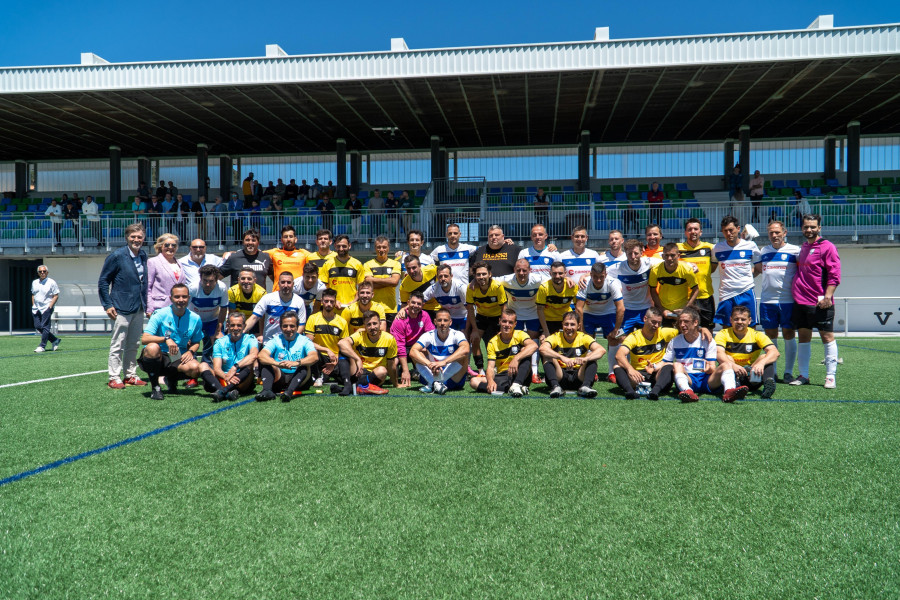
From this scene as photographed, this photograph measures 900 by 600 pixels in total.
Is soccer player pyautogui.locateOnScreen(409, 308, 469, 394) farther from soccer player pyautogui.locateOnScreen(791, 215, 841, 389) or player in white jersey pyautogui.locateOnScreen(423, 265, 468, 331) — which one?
soccer player pyautogui.locateOnScreen(791, 215, 841, 389)

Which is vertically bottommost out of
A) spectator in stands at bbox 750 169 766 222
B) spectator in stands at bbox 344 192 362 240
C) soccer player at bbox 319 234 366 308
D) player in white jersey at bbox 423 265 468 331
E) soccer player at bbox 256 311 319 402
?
soccer player at bbox 256 311 319 402

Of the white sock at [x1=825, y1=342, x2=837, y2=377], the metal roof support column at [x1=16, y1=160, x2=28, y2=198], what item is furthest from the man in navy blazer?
the metal roof support column at [x1=16, y1=160, x2=28, y2=198]

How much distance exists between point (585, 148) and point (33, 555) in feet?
70.8

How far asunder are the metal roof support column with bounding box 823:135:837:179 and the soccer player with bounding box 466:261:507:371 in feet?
64.3

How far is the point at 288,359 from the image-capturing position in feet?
21.8

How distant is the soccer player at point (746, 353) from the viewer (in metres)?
6.32

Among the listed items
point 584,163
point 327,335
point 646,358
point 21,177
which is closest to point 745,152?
point 584,163

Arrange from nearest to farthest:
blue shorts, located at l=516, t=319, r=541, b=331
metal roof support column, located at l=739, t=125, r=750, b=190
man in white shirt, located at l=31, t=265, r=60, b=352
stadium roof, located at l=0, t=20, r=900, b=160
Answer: blue shorts, located at l=516, t=319, r=541, b=331
man in white shirt, located at l=31, t=265, r=60, b=352
stadium roof, located at l=0, t=20, r=900, b=160
metal roof support column, located at l=739, t=125, r=750, b=190

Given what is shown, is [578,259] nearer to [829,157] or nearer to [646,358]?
[646,358]

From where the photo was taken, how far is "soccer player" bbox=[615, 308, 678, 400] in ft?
20.8

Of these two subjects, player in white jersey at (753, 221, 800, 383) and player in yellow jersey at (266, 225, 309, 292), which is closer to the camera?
player in white jersey at (753, 221, 800, 383)

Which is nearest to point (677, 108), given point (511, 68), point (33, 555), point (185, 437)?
point (511, 68)

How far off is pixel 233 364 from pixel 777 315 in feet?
19.5

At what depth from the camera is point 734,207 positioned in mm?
16766
